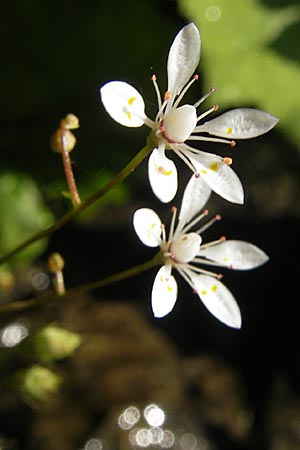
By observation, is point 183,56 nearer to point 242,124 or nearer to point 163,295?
point 242,124

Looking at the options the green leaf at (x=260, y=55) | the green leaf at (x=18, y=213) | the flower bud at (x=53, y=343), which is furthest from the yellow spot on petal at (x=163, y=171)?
the green leaf at (x=18, y=213)

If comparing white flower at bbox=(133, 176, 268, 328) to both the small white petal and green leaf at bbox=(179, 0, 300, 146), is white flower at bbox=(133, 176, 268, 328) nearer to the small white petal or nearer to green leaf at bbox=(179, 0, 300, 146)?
the small white petal

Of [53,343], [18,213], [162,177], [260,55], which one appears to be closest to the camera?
[162,177]

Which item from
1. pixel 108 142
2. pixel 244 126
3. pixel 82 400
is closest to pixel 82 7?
pixel 108 142

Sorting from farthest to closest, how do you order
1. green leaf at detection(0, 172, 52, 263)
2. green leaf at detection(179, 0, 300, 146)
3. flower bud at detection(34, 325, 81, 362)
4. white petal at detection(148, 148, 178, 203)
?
green leaf at detection(0, 172, 52, 263) → green leaf at detection(179, 0, 300, 146) → flower bud at detection(34, 325, 81, 362) → white petal at detection(148, 148, 178, 203)

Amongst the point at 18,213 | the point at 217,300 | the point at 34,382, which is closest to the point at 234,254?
the point at 217,300

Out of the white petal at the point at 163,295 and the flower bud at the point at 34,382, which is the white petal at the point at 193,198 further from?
the flower bud at the point at 34,382

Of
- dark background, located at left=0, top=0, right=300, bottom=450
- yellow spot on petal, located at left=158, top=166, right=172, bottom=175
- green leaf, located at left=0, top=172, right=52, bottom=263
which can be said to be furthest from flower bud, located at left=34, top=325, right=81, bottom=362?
yellow spot on petal, located at left=158, top=166, right=172, bottom=175
